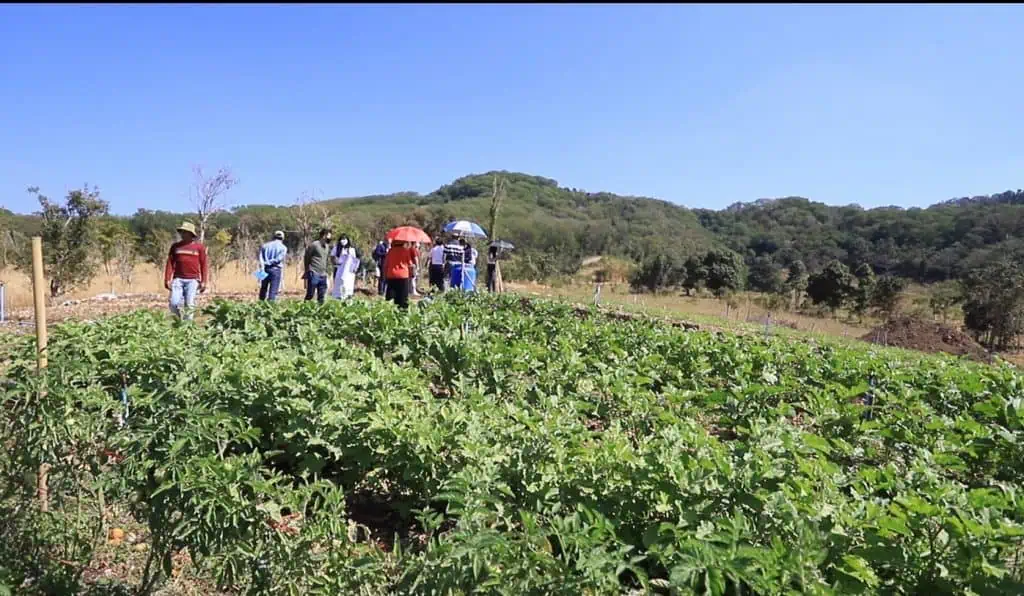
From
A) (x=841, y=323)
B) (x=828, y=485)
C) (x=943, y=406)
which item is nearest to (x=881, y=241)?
(x=841, y=323)

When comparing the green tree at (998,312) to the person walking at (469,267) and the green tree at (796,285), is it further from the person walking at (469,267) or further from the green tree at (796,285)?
the person walking at (469,267)

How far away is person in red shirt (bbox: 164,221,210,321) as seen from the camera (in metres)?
6.93

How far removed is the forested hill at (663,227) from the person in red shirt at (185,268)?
9256 millimetres

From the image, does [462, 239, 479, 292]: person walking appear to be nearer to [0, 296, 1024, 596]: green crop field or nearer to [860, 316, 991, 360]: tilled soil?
[0, 296, 1024, 596]: green crop field

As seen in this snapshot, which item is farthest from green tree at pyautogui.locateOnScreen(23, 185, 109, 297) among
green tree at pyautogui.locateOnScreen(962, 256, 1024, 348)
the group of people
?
Answer: green tree at pyautogui.locateOnScreen(962, 256, 1024, 348)

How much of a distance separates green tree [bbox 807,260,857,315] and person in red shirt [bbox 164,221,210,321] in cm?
2505

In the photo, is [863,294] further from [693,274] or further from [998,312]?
[693,274]

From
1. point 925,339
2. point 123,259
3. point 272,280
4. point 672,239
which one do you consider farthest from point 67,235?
point 672,239

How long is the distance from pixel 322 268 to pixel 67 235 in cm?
683

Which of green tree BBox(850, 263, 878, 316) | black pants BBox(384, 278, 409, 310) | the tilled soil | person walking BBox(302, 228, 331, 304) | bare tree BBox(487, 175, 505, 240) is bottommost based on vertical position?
the tilled soil

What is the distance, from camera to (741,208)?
89625 millimetres

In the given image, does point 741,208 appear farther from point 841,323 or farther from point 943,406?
point 943,406

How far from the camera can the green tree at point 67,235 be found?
12.6 m

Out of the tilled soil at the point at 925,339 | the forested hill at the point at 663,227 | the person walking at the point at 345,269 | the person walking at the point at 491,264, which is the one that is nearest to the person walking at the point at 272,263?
the person walking at the point at 345,269
